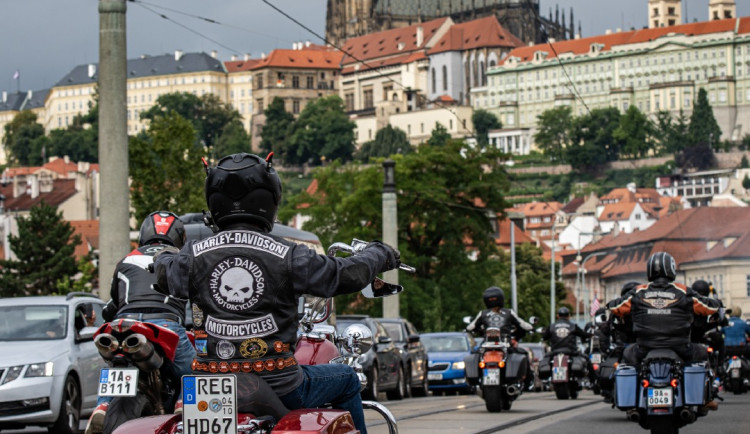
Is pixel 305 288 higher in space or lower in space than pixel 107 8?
lower

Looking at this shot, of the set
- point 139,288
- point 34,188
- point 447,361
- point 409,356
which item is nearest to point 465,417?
point 139,288

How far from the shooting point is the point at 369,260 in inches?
235

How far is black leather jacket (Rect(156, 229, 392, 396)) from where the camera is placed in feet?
18.9

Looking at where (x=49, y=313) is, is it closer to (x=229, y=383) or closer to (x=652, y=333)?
(x=652, y=333)

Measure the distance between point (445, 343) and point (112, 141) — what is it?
14166 millimetres

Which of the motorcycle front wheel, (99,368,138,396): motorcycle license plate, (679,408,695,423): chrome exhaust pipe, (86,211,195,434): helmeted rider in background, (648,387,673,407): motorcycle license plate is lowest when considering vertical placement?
the motorcycle front wheel

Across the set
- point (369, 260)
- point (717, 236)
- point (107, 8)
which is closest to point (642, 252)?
point (717, 236)

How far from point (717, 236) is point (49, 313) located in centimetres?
6839

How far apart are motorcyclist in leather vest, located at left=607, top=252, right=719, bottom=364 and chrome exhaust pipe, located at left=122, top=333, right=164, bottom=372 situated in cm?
469

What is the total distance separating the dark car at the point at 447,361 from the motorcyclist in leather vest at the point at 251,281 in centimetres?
2353

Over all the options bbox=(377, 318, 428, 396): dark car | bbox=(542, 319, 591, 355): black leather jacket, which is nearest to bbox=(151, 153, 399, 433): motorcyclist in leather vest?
bbox=(542, 319, 591, 355): black leather jacket

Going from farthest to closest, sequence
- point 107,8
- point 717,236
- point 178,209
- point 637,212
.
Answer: point 637,212 < point 717,236 < point 178,209 < point 107,8

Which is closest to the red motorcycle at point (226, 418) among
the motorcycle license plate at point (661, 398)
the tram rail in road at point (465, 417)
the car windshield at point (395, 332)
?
the motorcycle license plate at point (661, 398)

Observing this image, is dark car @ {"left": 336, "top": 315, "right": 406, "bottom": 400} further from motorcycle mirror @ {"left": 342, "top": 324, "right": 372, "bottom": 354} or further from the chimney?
the chimney
